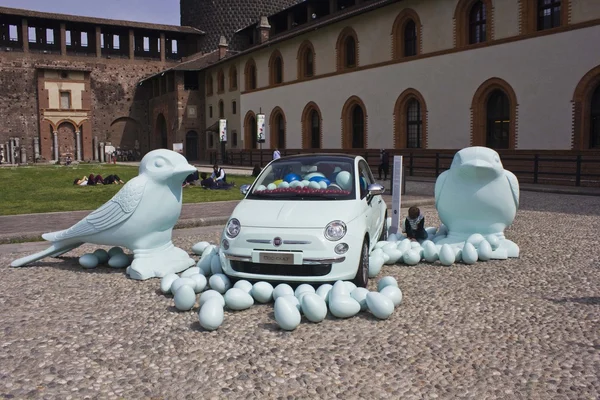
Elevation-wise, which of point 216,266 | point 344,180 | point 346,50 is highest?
point 346,50

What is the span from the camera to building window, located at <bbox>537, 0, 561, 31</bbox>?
21547 mm

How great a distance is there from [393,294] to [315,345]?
Answer: 1.22 metres

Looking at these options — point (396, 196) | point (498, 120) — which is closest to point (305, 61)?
point (498, 120)

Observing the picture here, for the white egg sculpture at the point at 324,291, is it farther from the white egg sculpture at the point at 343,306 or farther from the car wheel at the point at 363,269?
the car wheel at the point at 363,269

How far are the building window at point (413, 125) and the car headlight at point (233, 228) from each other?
934 inches

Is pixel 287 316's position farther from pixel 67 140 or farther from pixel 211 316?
pixel 67 140

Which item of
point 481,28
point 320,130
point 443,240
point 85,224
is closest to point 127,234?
point 85,224

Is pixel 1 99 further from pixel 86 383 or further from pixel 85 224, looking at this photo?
pixel 86 383

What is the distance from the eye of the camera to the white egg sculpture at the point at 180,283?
5.57 metres

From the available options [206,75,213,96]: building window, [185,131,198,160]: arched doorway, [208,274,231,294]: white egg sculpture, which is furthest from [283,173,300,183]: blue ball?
[185,131,198,160]: arched doorway

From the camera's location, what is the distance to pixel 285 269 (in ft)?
18.2

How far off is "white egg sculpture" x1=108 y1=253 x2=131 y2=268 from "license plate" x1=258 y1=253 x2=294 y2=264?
2.55 m

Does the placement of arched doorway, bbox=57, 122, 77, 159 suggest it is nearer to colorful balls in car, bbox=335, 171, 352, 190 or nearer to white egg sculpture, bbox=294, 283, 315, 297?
colorful balls in car, bbox=335, 171, 352, 190

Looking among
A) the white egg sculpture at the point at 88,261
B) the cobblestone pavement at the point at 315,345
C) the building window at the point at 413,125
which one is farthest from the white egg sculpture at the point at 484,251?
the building window at the point at 413,125
